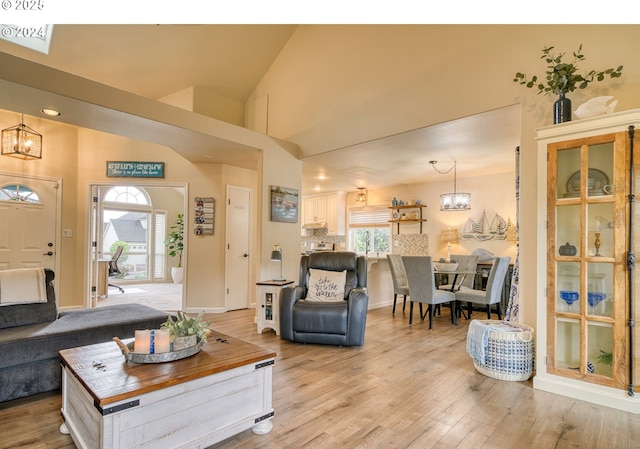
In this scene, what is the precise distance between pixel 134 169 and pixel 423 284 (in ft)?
15.5

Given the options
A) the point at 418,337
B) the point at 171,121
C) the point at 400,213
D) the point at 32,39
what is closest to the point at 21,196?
the point at 32,39

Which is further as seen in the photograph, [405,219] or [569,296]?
[405,219]

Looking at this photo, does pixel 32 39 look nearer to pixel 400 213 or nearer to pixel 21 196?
pixel 21 196

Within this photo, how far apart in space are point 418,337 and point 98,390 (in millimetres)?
3360

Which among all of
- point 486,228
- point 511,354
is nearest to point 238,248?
point 511,354

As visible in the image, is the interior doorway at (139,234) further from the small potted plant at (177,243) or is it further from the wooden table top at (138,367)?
the wooden table top at (138,367)

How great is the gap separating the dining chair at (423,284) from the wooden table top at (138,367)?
114 inches

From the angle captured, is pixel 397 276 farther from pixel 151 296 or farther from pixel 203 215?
pixel 151 296

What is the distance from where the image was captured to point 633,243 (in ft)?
7.63

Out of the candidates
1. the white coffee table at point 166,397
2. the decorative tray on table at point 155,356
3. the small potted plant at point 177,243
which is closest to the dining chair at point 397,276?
the white coffee table at point 166,397

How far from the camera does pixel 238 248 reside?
567 cm

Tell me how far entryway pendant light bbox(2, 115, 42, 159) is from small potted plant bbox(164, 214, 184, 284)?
405 centimetres

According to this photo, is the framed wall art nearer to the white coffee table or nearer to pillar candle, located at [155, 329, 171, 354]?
the white coffee table

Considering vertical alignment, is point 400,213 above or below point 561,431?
above
